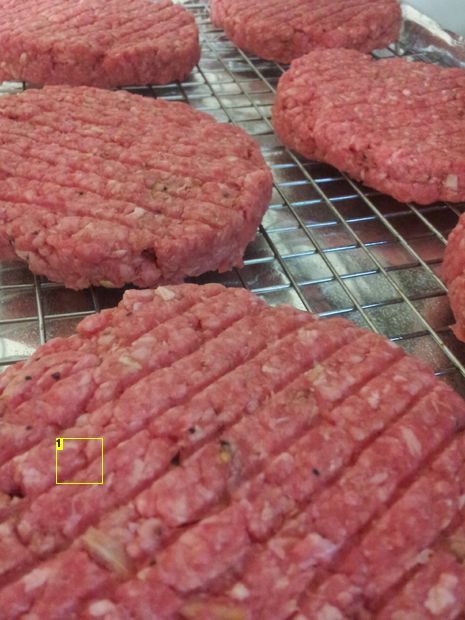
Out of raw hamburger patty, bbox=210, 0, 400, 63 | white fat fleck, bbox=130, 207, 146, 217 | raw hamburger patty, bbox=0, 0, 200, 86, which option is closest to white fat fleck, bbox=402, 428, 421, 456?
white fat fleck, bbox=130, 207, 146, 217

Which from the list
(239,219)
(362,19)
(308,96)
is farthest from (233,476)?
(362,19)

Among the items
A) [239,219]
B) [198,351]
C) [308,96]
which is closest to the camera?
[198,351]

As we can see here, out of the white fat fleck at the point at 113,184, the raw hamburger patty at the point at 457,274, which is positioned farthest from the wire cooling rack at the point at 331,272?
the white fat fleck at the point at 113,184

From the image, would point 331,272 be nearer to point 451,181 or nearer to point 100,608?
point 451,181

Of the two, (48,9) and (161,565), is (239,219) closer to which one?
(161,565)

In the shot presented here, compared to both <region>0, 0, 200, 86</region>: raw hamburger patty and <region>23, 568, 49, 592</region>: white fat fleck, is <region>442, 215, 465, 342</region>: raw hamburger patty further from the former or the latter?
<region>0, 0, 200, 86</region>: raw hamburger patty
